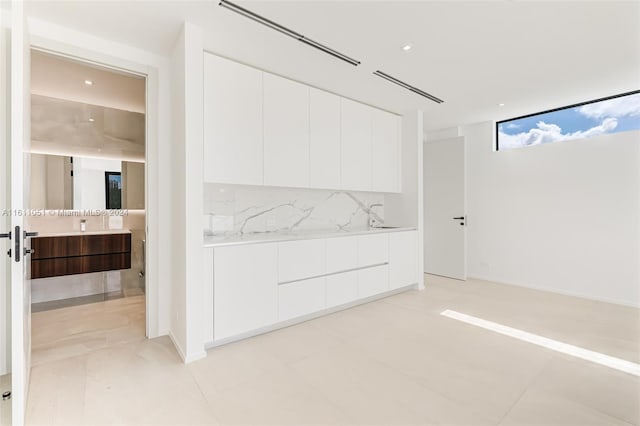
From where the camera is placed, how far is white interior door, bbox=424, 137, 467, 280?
5.04m

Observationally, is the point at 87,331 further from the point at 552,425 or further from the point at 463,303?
the point at 463,303

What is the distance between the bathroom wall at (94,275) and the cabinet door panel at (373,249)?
3.24 m

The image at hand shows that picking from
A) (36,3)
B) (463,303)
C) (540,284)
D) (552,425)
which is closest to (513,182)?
(540,284)

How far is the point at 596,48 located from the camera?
268cm

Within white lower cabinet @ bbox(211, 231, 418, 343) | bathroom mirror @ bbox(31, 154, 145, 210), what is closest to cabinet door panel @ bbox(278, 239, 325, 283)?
white lower cabinet @ bbox(211, 231, 418, 343)

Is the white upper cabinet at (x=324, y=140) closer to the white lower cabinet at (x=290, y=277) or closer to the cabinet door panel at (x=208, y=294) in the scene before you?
the white lower cabinet at (x=290, y=277)

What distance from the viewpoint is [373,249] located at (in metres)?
3.78

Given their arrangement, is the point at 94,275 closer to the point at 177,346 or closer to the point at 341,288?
the point at 177,346

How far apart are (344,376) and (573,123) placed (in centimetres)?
475

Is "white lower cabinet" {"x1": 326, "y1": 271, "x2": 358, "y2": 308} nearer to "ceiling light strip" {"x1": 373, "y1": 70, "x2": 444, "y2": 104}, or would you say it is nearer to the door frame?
the door frame

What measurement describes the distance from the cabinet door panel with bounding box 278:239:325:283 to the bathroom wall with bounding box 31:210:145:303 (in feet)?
8.89

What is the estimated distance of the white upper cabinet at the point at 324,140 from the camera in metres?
3.44

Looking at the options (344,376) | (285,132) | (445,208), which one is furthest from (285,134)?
(445,208)

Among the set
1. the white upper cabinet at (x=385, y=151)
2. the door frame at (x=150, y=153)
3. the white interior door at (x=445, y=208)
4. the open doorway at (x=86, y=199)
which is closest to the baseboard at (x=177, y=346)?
the door frame at (x=150, y=153)
